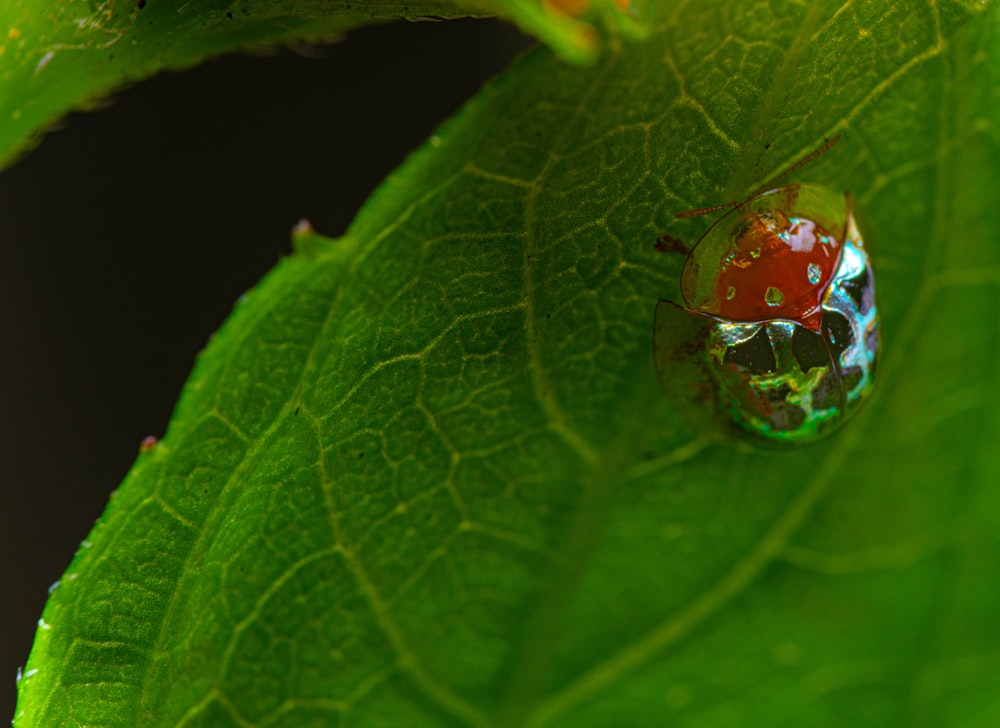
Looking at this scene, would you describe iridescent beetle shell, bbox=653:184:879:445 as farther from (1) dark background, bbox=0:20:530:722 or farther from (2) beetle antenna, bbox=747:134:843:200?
(1) dark background, bbox=0:20:530:722

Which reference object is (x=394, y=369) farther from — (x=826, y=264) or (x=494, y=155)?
(x=826, y=264)

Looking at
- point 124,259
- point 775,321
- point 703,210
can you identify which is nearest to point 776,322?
point 775,321

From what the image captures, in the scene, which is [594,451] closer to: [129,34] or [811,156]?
[811,156]

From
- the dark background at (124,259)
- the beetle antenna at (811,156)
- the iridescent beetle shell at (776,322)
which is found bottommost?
the iridescent beetle shell at (776,322)

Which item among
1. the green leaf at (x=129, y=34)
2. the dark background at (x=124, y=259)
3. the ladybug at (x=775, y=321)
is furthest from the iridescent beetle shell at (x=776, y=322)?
the dark background at (x=124, y=259)

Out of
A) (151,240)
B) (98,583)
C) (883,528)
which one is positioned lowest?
(883,528)

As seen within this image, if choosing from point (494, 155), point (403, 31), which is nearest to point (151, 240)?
point (403, 31)

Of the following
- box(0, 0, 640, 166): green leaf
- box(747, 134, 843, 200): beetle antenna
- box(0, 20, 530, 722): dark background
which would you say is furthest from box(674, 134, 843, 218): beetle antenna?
box(0, 20, 530, 722): dark background

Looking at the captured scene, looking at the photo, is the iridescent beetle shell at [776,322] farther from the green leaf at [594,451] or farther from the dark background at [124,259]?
the dark background at [124,259]
